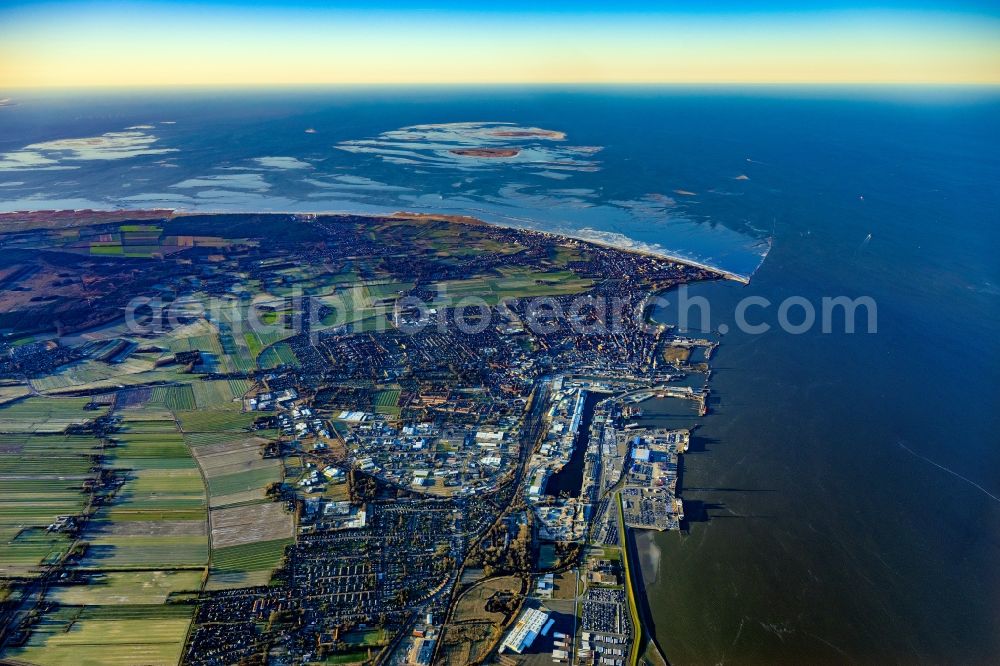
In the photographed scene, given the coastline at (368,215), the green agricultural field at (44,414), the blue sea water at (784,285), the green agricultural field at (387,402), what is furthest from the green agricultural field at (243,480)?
the coastline at (368,215)

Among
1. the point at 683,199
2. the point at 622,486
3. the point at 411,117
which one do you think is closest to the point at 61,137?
the point at 411,117

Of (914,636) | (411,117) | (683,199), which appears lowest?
(914,636)

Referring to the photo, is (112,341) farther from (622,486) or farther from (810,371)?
(810,371)

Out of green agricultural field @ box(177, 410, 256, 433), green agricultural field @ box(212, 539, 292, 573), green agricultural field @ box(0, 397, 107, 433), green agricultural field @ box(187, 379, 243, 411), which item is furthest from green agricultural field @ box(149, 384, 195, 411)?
green agricultural field @ box(212, 539, 292, 573)

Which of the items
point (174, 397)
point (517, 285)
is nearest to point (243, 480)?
point (174, 397)

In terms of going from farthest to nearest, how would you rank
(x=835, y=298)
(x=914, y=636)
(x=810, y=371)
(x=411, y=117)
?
(x=411, y=117) → (x=835, y=298) → (x=810, y=371) → (x=914, y=636)

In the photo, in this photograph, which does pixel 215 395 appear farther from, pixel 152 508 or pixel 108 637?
pixel 108 637

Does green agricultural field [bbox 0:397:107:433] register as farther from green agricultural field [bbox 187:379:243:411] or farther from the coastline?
the coastline
